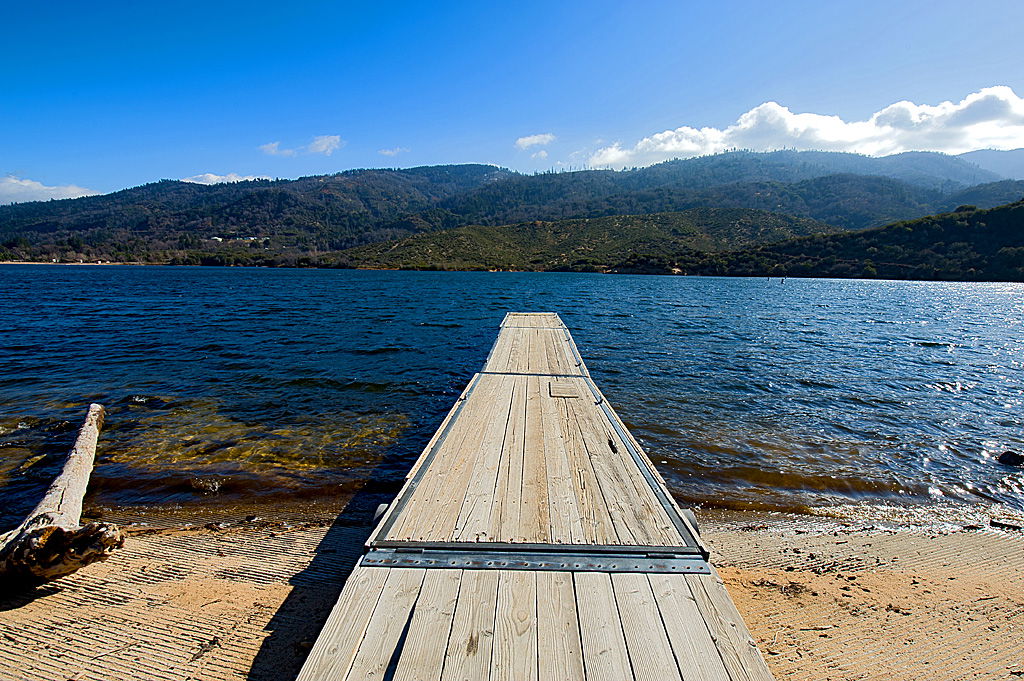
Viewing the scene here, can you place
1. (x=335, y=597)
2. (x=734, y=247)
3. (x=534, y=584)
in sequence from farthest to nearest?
1. (x=734, y=247)
2. (x=335, y=597)
3. (x=534, y=584)

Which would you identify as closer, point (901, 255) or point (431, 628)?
point (431, 628)

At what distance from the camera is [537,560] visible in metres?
3.93

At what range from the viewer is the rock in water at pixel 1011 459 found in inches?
369

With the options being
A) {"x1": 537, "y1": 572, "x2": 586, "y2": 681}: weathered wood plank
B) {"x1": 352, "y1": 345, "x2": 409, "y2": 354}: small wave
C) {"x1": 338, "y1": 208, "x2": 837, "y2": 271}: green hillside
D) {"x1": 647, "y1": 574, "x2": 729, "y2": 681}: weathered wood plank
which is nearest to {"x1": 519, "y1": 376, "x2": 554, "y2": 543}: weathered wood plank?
{"x1": 537, "y1": 572, "x2": 586, "y2": 681}: weathered wood plank

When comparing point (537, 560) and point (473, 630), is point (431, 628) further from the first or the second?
point (537, 560)

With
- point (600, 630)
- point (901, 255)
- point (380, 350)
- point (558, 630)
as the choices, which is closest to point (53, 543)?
point (558, 630)

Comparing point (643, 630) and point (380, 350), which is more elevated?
point (643, 630)

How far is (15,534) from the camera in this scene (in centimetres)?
547

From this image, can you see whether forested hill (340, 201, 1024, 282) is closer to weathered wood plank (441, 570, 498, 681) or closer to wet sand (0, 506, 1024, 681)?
wet sand (0, 506, 1024, 681)

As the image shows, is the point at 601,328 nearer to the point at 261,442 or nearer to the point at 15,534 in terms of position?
the point at 261,442

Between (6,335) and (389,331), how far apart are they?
1942 cm

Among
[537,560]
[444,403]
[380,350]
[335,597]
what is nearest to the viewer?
[537,560]

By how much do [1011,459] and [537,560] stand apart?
11.6 m

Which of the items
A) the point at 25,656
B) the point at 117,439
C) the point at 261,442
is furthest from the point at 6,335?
the point at 25,656
